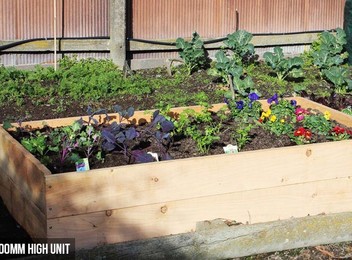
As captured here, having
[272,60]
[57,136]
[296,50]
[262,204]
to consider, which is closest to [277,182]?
[262,204]

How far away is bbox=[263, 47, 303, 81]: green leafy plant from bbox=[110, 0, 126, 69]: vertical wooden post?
1.97 meters

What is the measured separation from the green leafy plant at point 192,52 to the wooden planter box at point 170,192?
4.61m

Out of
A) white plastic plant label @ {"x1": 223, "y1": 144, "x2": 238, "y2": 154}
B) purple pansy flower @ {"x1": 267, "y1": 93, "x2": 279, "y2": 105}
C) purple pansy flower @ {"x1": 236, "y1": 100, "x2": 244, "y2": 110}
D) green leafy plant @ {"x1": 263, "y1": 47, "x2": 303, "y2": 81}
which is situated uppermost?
green leafy plant @ {"x1": 263, "y1": 47, "x2": 303, "y2": 81}

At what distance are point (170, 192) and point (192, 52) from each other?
17.3 feet

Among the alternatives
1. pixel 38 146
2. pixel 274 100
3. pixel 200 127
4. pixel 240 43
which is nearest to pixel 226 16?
pixel 240 43

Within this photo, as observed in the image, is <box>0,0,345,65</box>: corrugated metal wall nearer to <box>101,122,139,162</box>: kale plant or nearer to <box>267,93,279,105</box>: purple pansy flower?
<box>267,93,279,105</box>: purple pansy flower

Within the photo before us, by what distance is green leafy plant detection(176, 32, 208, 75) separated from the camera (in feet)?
33.6

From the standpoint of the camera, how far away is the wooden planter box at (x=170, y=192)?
4.91 m

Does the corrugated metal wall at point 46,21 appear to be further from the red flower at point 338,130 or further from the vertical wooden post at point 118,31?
the red flower at point 338,130

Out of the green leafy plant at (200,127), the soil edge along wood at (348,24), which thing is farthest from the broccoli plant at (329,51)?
the green leafy plant at (200,127)

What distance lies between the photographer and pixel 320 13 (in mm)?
12039

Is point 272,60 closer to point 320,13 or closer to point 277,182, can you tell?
point 320,13

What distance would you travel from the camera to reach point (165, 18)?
419 inches

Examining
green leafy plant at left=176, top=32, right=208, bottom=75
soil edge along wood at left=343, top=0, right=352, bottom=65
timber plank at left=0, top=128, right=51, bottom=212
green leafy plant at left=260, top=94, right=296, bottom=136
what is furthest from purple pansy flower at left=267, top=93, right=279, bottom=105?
soil edge along wood at left=343, top=0, right=352, bottom=65
